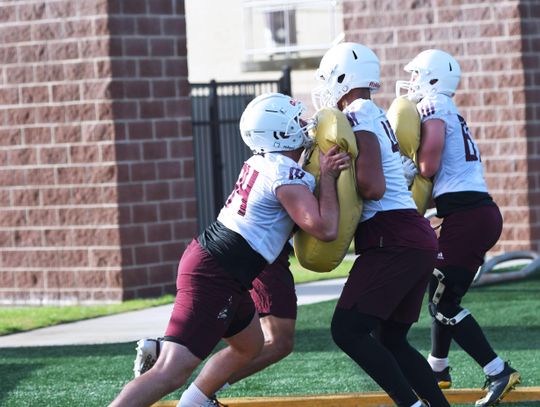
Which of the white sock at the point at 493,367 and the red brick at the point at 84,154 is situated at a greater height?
the red brick at the point at 84,154

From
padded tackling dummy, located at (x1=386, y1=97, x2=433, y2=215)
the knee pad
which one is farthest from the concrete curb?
padded tackling dummy, located at (x1=386, y1=97, x2=433, y2=215)

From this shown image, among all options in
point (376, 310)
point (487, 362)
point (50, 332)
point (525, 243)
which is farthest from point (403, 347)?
point (525, 243)

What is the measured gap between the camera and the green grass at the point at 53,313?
39.7 feet

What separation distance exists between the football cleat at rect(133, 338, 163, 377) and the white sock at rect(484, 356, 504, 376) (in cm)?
202

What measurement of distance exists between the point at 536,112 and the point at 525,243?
56.4 inches

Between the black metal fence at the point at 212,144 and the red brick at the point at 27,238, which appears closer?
the red brick at the point at 27,238

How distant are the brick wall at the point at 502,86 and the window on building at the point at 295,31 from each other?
1341 cm

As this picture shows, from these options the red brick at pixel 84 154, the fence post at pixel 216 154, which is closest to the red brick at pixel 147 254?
the red brick at pixel 84 154

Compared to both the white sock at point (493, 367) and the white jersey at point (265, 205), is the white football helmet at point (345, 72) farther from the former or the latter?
the white sock at point (493, 367)

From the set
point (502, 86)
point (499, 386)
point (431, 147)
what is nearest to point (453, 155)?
point (431, 147)

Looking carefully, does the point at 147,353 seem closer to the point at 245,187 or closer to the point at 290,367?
the point at 245,187

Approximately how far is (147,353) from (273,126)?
1134mm

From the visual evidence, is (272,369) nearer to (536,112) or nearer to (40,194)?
(40,194)

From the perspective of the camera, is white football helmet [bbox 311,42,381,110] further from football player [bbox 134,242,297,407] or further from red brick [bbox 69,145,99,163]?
red brick [bbox 69,145,99,163]
